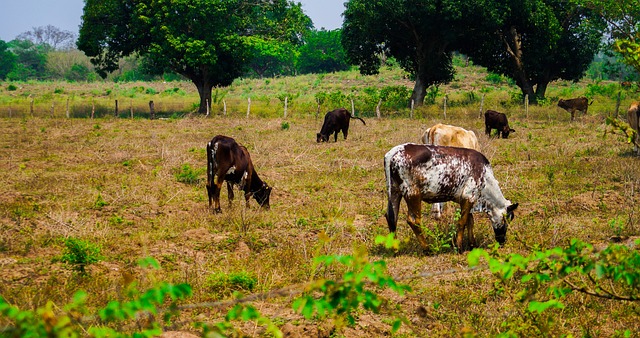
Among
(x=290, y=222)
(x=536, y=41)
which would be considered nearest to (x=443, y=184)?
(x=290, y=222)

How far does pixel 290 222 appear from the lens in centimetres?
1129

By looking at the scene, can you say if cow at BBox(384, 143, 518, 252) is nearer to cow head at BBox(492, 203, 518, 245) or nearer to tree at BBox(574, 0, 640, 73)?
cow head at BBox(492, 203, 518, 245)

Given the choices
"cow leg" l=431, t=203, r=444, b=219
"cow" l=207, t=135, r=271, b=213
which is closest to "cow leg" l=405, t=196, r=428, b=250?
"cow leg" l=431, t=203, r=444, b=219

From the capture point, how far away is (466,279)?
8.10 meters

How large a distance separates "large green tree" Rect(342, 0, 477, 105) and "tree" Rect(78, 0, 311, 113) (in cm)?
402

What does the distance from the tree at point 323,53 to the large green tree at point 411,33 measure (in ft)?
155

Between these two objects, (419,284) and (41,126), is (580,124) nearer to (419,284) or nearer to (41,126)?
(419,284)

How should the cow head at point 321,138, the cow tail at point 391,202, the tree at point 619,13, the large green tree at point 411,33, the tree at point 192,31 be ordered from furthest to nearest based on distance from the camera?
the tree at point 192,31 < the large green tree at point 411,33 < the tree at point 619,13 < the cow head at point 321,138 < the cow tail at point 391,202

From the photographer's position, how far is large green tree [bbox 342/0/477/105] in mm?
31984

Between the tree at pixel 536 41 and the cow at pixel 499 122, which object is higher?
the tree at pixel 536 41

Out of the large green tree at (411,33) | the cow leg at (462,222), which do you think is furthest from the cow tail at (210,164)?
the large green tree at (411,33)


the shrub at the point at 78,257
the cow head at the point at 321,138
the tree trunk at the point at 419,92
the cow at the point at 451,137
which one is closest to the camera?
the shrub at the point at 78,257

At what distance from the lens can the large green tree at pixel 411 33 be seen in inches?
1259

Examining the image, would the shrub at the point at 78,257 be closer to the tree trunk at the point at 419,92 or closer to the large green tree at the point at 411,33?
the large green tree at the point at 411,33
